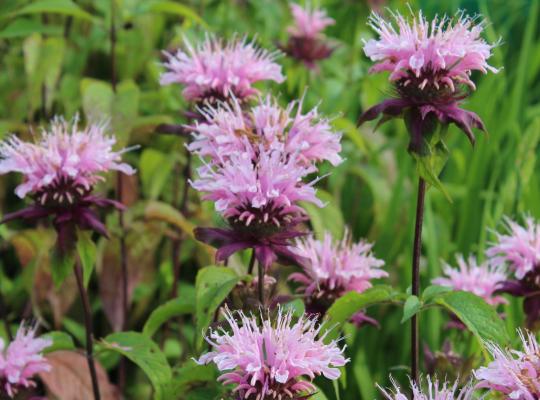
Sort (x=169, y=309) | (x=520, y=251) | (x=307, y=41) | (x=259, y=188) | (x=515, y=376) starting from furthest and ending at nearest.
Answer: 1. (x=307, y=41)
2. (x=520, y=251)
3. (x=169, y=309)
4. (x=259, y=188)
5. (x=515, y=376)

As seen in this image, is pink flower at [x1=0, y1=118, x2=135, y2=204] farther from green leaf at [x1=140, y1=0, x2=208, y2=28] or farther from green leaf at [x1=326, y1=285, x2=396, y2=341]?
green leaf at [x1=140, y1=0, x2=208, y2=28]

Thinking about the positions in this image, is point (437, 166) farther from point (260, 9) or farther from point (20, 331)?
point (260, 9)

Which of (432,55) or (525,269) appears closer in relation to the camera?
(432,55)

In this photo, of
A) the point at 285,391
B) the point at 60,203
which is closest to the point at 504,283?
the point at 285,391

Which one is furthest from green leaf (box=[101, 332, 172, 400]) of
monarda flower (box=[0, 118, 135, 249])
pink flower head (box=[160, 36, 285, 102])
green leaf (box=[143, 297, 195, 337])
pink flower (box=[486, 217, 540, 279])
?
pink flower (box=[486, 217, 540, 279])

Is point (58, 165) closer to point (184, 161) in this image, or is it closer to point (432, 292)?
point (432, 292)

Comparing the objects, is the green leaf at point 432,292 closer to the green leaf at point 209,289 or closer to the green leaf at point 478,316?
the green leaf at point 478,316

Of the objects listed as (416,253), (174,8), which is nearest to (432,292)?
(416,253)
